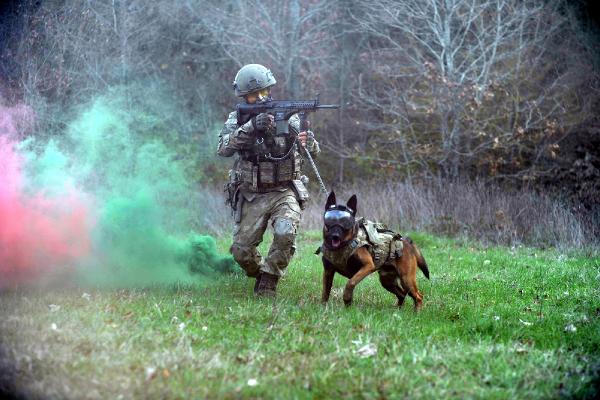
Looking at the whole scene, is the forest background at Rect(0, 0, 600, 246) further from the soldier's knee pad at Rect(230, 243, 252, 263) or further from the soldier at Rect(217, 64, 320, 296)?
the soldier's knee pad at Rect(230, 243, 252, 263)

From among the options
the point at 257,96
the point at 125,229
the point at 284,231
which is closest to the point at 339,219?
the point at 284,231

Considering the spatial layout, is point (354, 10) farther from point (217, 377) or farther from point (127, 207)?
point (217, 377)

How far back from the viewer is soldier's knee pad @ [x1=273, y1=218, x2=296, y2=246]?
7578mm

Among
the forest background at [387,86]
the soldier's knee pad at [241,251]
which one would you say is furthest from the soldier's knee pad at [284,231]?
the forest background at [387,86]

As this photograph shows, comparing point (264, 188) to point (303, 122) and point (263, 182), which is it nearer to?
point (263, 182)

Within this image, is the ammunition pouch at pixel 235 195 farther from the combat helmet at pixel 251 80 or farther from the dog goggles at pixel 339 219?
the dog goggles at pixel 339 219

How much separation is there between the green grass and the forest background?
6.37 meters

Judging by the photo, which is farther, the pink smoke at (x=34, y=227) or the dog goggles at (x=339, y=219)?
the pink smoke at (x=34, y=227)

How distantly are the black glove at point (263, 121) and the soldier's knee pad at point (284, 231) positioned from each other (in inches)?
41.6

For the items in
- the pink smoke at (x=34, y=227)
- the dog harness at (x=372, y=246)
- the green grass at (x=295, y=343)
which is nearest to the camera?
the green grass at (x=295, y=343)

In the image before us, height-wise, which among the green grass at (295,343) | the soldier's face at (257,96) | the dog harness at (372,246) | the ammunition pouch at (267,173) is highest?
the soldier's face at (257,96)

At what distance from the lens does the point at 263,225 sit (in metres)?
7.91

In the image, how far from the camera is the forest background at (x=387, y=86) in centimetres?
1443

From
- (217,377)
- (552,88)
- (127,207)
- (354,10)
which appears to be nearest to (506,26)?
(552,88)
